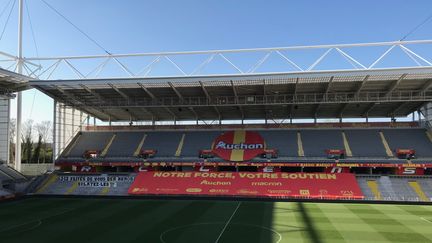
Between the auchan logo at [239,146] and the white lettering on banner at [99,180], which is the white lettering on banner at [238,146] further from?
the white lettering on banner at [99,180]

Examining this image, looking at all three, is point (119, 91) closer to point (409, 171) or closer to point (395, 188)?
point (395, 188)

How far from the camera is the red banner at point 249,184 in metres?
32.2

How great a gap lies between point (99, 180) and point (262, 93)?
17691 mm

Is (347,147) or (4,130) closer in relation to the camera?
(4,130)

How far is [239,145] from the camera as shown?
130 ft

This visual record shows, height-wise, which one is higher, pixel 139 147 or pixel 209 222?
pixel 139 147

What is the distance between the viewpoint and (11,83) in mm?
34469

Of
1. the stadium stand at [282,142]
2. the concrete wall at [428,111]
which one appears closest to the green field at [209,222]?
the stadium stand at [282,142]

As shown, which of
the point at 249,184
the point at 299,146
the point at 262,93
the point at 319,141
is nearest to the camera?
the point at 249,184

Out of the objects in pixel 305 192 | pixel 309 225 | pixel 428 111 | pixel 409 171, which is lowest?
pixel 309 225

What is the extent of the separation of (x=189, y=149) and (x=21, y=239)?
2309 cm

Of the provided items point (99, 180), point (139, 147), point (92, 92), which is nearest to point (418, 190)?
point (139, 147)

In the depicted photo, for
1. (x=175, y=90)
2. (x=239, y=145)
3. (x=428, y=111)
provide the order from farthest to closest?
(x=239, y=145) → (x=428, y=111) → (x=175, y=90)

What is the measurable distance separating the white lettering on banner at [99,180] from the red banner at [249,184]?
159 cm
